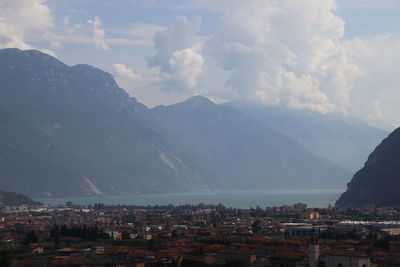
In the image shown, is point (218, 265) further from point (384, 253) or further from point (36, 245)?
point (36, 245)

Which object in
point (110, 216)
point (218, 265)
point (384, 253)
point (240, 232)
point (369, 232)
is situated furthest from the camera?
point (110, 216)

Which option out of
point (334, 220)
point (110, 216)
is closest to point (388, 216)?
point (334, 220)

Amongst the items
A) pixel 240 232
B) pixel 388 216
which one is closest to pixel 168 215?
pixel 388 216

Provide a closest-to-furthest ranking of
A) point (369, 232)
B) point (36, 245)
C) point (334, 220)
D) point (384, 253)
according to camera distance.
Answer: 1. point (384, 253)
2. point (36, 245)
3. point (369, 232)
4. point (334, 220)

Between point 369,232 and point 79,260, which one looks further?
point 369,232

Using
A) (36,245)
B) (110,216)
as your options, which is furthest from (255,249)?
(110,216)

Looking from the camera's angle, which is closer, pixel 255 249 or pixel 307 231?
pixel 255 249

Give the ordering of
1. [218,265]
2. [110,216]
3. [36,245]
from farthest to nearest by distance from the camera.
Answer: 1. [110,216]
2. [36,245]
3. [218,265]

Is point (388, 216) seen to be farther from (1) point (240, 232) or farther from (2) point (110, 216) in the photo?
(2) point (110, 216)

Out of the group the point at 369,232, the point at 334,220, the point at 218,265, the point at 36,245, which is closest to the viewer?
the point at 218,265
